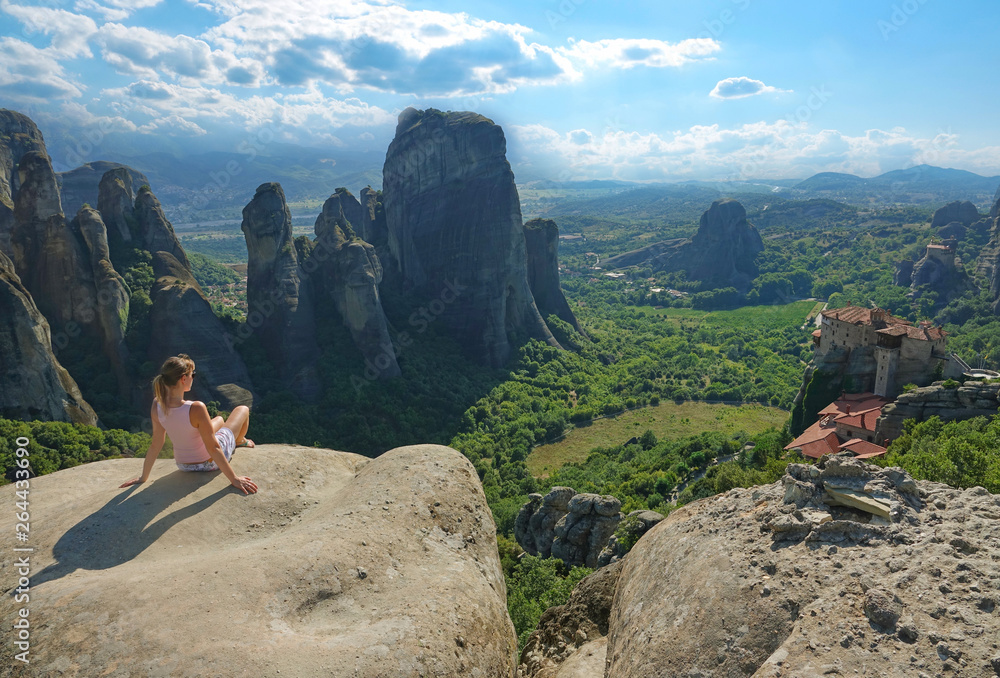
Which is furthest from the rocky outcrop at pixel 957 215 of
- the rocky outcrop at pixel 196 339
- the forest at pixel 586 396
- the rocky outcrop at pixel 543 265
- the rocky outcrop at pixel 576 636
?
the rocky outcrop at pixel 576 636

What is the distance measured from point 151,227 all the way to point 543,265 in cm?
4479

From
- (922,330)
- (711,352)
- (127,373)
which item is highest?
(922,330)

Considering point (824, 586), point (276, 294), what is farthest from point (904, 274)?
point (824, 586)

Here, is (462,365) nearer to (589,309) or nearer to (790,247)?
(589,309)

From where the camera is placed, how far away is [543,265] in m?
71.7

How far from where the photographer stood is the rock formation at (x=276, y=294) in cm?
4106

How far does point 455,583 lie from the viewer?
22.8 feet

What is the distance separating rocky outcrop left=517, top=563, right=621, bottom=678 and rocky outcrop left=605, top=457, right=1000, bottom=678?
0.54 meters

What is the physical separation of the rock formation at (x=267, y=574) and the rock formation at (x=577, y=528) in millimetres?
13848

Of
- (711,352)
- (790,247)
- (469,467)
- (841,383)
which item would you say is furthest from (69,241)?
(790,247)

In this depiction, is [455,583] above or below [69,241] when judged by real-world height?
below

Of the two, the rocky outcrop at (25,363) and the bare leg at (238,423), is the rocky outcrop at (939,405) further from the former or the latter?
the rocky outcrop at (25,363)

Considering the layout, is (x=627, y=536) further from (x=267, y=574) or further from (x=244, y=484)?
(x=267, y=574)

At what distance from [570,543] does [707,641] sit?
1692 cm
